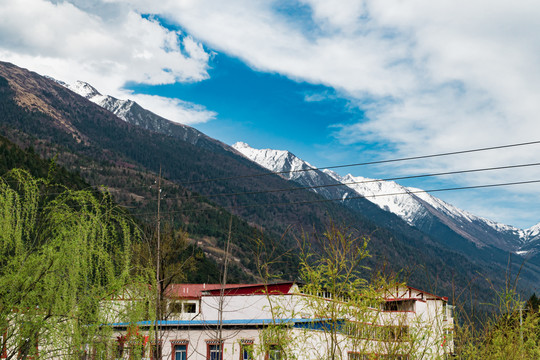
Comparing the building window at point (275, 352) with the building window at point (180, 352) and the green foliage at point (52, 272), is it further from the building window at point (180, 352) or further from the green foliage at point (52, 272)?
the building window at point (180, 352)

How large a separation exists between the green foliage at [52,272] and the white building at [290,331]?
1606 mm

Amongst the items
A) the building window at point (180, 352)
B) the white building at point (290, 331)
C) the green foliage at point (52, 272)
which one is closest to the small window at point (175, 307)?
the white building at point (290, 331)

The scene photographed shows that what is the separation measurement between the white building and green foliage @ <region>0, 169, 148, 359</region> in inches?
63.2

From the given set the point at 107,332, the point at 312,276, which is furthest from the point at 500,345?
the point at 107,332

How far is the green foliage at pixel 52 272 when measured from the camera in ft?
34.5

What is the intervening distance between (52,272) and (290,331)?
5892mm

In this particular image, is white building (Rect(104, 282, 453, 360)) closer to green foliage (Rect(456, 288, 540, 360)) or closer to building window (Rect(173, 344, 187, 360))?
building window (Rect(173, 344, 187, 360))

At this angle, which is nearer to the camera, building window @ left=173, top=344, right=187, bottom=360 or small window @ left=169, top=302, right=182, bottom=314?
building window @ left=173, top=344, right=187, bottom=360

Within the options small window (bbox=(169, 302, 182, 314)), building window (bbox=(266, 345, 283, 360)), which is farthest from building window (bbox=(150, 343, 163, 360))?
small window (bbox=(169, 302, 182, 314))

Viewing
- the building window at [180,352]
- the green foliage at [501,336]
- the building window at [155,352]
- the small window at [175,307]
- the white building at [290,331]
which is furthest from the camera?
the small window at [175,307]

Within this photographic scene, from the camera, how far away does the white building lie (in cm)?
1038

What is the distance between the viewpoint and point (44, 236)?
454 inches

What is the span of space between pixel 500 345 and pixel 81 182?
144 metres

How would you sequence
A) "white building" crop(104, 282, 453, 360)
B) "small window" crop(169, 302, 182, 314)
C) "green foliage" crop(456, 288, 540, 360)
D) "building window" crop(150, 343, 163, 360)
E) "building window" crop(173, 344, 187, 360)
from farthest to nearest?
1. "small window" crop(169, 302, 182, 314)
2. "building window" crop(173, 344, 187, 360)
3. "building window" crop(150, 343, 163, 360)
4. "green foliage" crop(456, 288, 540, 360)
5. "white building" crop(104, 282, 453, 360)
